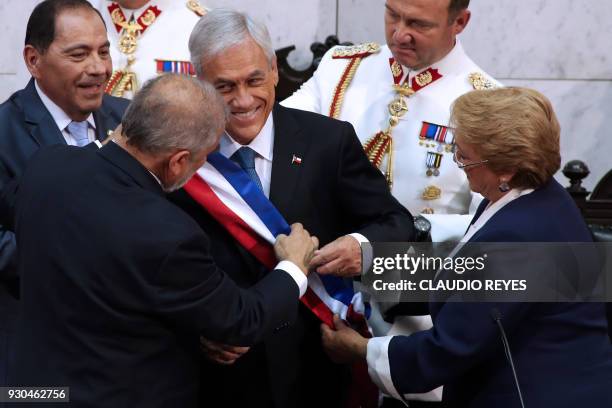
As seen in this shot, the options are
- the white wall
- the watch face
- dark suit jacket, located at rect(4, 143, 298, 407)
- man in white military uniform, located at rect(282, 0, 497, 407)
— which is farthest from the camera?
the white wall

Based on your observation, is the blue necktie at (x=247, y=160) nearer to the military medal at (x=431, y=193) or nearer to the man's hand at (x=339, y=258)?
the man's hand at (x=339, y=258)

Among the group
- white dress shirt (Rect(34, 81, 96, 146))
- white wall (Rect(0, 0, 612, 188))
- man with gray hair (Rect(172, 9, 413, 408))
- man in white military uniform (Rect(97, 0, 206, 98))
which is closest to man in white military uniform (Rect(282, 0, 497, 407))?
man with gray hair (Rect(172, 9, 413, 408))

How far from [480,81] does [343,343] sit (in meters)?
1.08

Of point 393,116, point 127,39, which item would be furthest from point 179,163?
point 127,39

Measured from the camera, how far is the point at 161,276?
2.11 meters

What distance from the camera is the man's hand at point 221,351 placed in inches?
95.5

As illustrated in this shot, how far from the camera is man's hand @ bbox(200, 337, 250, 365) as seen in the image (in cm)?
243

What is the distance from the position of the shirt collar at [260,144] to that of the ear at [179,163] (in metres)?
0.37

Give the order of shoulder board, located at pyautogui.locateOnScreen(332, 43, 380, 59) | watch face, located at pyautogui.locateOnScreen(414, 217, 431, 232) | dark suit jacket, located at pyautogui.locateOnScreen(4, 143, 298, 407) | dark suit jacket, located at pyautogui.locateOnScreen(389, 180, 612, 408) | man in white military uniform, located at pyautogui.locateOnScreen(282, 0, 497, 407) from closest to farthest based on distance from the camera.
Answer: dark suit jacket, located at pyautogui.locateOnScreen(4, 143, 298, 407) → dark suit jacket, located at pyautogui.locateOnScreen(389, 180, 612, 408) → watch face, located at pyautogui.locateOnScreen(414, 217, 431, 232) → man in white military uniform, located at pyautogui.locateOnScreen(282, 0, 497, 407) → shoulder board, located at pyautogui.locateOnScreen(332, 43, 380, 59)

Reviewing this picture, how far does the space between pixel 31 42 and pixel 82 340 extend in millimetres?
1047

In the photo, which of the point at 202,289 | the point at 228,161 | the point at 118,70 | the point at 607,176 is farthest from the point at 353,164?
the point at 607,176

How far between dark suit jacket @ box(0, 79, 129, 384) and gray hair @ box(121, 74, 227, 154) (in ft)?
1.93

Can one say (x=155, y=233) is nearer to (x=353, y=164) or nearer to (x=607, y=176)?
(x=353, y=164)

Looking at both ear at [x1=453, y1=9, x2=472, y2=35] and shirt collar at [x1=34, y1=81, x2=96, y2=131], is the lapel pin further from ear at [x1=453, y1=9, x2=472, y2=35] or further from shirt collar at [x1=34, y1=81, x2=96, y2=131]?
ear at [x1=453, y1=9, x2=472, y2=35]
